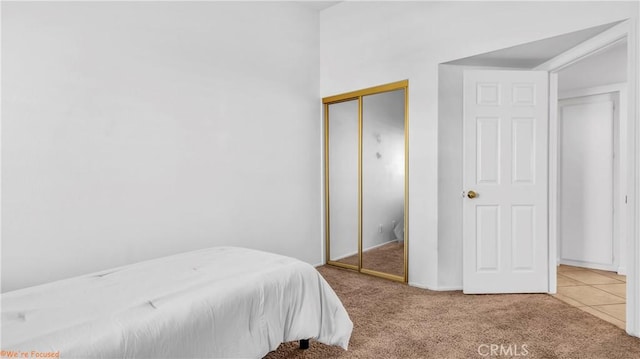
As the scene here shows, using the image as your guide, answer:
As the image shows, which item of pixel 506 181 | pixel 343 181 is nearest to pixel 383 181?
pixel 343 181

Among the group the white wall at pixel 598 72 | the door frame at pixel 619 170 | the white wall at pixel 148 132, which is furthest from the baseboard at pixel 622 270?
the white wall at pixel 148 132

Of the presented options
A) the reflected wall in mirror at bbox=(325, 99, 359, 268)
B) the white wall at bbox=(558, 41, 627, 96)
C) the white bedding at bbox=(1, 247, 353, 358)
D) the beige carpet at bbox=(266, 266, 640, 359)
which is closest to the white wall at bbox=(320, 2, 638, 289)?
the reflected wall in mirror at bbox=(325, 99, 359, 268)

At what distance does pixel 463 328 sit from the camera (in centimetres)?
242

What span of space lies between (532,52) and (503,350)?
2366 mm

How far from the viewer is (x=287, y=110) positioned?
12.3 feet

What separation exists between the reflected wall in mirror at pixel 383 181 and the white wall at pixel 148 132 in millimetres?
687

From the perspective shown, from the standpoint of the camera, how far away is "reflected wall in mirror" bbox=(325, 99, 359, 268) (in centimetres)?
394

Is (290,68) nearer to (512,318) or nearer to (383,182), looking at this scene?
(383,182)

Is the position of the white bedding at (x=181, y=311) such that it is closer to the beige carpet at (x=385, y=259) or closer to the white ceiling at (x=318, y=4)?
the beige carpet at (x=385, y=259)

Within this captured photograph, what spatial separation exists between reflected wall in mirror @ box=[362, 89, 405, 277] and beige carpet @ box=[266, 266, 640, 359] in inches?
20.7

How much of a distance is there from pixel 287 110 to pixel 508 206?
234cm

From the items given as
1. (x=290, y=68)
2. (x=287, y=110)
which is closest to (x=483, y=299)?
(x=287, y=110)

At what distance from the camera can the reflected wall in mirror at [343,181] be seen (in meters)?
3.94

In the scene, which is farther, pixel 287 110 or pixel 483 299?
pixel 287 110
